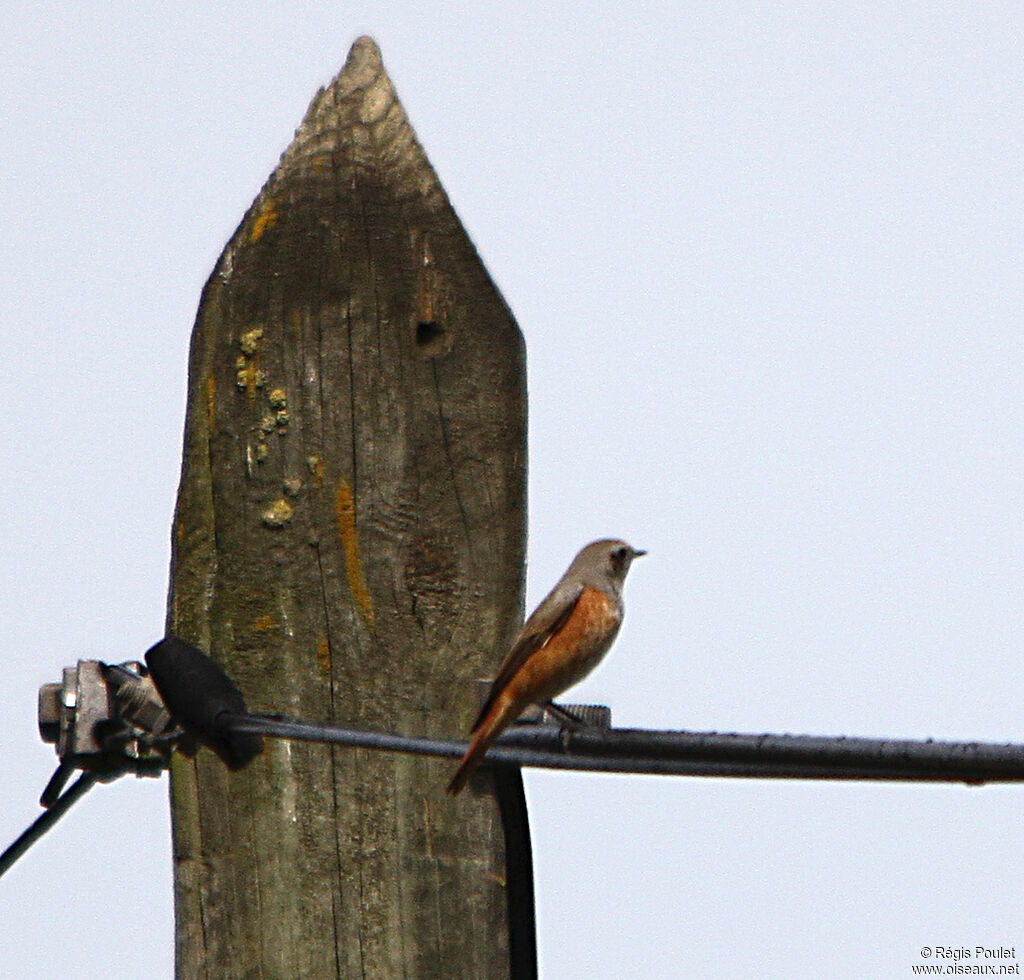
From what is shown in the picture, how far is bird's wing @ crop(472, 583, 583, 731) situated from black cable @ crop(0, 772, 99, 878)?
4.25 feet

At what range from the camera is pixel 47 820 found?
5684 mm

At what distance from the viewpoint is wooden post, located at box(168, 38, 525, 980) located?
494 cm

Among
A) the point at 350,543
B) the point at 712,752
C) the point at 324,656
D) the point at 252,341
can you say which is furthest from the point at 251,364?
the point at 712,752

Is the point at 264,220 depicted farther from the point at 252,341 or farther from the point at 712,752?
the point at 712,752

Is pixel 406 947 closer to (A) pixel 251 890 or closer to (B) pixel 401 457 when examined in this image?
(A) pixel 251 890

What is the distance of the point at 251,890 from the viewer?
16.2 ft

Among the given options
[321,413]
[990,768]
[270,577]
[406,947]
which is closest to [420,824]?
[406,947]

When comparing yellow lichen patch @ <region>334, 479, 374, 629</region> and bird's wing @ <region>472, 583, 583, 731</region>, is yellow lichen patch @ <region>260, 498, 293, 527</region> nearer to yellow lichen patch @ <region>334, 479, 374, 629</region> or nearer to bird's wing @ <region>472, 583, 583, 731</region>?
yellow lichen patch @ <region>334, 479, 374, 629</region>

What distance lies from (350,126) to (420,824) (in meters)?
1.93

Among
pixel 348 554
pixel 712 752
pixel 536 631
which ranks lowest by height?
pixel 712 752

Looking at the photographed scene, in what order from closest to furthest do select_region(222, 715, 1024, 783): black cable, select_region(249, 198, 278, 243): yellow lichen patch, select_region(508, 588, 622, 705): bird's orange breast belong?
select_region(222, 715, 1024, 783): black cable
select_region(249, 198, 278, 243): yellow lichen patch
select_region(508, 588, 622, 705): bird's orange breast

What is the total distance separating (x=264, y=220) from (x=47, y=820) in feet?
6.23

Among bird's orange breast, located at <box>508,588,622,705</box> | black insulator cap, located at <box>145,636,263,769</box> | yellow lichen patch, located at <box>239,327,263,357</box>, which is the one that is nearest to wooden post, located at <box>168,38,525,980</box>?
yellow lichen patch, located at <box>239,327,263,357</box>

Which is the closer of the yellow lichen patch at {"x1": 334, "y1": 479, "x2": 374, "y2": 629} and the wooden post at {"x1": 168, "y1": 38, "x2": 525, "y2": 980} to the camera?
the wooden post at {"x1": 168, "y1": 38, "x2": 525, "y2": 980}
